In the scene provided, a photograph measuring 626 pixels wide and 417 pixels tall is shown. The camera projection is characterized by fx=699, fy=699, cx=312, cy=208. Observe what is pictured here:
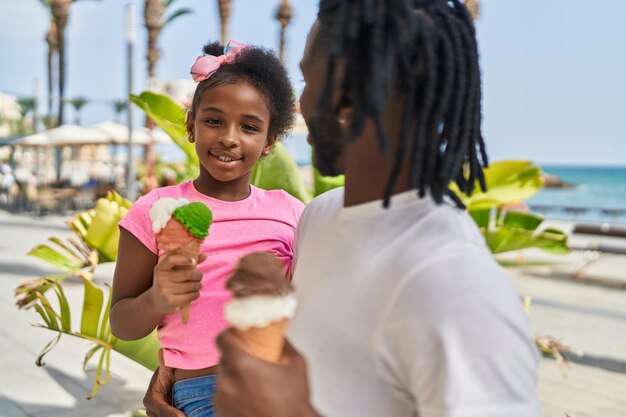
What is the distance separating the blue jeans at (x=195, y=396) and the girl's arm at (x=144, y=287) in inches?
7.9

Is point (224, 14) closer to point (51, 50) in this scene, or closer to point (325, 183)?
point (51, 50)

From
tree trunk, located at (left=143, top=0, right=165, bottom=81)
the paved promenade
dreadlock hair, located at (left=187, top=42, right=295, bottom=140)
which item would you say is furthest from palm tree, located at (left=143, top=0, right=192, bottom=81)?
dreadlock hair, located at (left=187, top=42, right=295, bottom=140)

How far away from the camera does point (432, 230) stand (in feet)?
3.02

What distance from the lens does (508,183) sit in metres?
4.54

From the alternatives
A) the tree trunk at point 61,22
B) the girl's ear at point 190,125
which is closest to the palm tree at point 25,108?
the tree trunk at point 61,22

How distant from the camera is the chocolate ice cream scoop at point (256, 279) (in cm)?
84

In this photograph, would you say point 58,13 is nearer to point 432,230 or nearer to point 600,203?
point 432,230

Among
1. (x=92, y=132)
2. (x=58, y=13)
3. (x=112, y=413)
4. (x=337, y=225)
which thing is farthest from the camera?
(x=58, y=13)

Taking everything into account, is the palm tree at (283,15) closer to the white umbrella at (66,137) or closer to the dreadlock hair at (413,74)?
the white umbrella at (66,137)

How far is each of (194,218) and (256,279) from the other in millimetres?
415

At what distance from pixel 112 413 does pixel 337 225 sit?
3902 mm

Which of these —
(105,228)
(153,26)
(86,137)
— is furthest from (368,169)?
(153,26)

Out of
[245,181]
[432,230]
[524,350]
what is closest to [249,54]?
[245,181]

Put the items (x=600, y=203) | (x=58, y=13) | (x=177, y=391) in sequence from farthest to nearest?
(x=600, y=203) < (x=58, y=13) < (x=177, y=391)
